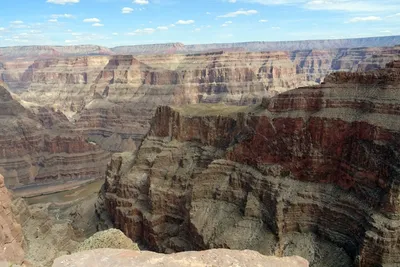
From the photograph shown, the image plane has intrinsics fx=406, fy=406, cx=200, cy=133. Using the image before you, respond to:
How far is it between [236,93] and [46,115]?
67.7m

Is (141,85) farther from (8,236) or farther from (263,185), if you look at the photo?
(8,236)

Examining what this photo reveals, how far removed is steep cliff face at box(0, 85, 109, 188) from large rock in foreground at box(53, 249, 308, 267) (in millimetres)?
79537

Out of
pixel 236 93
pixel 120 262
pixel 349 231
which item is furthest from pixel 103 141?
pixel 120 262

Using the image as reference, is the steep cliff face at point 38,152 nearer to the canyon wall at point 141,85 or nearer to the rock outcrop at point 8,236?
the canyon wall at point 141,85

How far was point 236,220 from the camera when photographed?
137 ft

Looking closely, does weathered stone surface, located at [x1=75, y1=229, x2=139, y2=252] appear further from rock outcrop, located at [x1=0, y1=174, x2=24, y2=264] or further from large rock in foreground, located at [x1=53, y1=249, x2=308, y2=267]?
large rock in foreground, located at [x1=53, y1=249, x2=308, y2=267]

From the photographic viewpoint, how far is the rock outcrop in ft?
108

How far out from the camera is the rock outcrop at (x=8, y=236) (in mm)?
32781

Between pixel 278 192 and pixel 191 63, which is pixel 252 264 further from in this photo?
pixel 191 63

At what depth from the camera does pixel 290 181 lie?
4084cm

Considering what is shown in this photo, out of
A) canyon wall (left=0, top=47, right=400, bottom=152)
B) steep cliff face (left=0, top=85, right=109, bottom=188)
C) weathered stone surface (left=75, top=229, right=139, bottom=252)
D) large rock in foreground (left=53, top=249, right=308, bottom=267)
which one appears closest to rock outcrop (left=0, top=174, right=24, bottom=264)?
weathered stone surface (left=75, top=229, right=139, bottom=252)

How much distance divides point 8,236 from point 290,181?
2686cm

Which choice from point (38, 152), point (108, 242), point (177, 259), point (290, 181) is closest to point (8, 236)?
point (108, 242)

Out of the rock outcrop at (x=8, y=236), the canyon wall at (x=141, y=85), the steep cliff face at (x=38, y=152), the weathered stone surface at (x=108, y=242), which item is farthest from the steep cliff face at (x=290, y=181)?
the canyon wall at (x=141, y=85)
